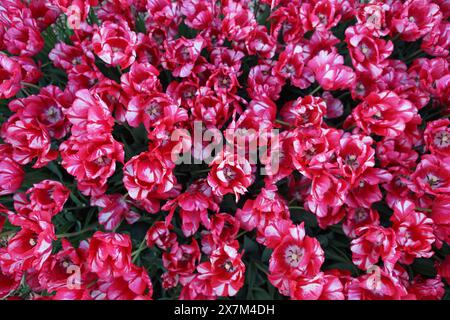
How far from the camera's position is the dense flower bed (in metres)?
0.55

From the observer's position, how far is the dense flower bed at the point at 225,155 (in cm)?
55

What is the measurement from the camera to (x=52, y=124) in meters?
0.66

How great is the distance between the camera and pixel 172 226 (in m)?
0.64

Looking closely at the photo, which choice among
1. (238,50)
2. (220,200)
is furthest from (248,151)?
(238,50)

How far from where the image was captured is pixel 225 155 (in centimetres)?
54

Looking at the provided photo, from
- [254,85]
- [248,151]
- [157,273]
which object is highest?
[254,85]

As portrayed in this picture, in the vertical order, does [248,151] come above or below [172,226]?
above

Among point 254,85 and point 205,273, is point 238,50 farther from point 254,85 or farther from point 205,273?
point 205,273

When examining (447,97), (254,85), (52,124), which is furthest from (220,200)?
(447,97)

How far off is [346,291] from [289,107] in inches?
11.9

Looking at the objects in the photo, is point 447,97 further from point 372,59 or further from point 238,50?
point 238,50

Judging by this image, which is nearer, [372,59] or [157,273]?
[372,59]
